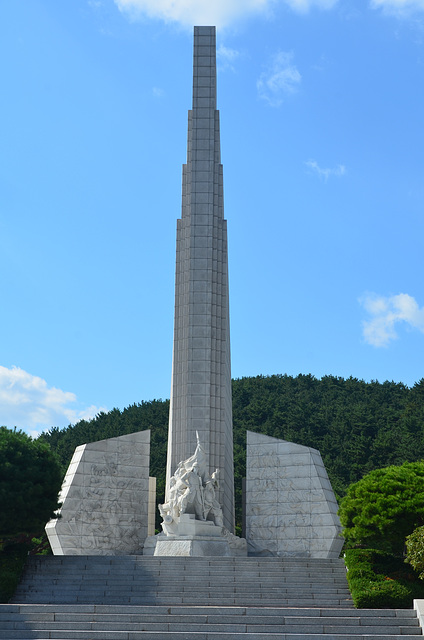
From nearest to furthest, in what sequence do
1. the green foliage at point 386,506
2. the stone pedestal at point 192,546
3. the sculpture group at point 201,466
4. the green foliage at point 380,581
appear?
the green foliage at point 380,581 < the green foliage at point 386,506 < the stone pedestal at point 192,546 < the sculpture group at point 201,466

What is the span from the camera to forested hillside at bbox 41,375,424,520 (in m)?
37.9

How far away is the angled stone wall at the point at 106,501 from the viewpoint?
2342 centimetres

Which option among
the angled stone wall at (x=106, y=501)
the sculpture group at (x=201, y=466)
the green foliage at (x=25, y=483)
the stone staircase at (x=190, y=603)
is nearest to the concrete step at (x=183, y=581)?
the stone staircase at (x=190, y=603)

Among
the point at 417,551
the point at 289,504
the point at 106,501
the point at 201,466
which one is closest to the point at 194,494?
the point at 201,466

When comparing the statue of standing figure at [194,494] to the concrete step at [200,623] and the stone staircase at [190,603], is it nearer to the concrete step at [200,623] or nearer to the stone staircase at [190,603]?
the stone staircase at [190,603]

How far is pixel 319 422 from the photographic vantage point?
43.2m

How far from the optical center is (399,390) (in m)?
50.3

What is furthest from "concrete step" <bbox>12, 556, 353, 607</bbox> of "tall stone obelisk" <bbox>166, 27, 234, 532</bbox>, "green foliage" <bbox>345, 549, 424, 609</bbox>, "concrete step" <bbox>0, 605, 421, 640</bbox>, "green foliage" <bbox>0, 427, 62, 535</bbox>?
"tall stone obelisk" <bbox>166, 27, 234, 532</bbox>

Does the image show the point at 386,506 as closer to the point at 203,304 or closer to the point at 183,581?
the point at 183,581

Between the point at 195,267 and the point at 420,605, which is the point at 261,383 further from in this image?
the point at 420,605

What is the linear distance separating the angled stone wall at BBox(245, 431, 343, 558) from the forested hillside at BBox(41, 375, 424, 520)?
35.8 ft

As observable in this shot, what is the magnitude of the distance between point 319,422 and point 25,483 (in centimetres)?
2742

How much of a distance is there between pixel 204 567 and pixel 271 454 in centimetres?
716

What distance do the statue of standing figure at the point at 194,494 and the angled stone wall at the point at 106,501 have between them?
2594 millimetres
